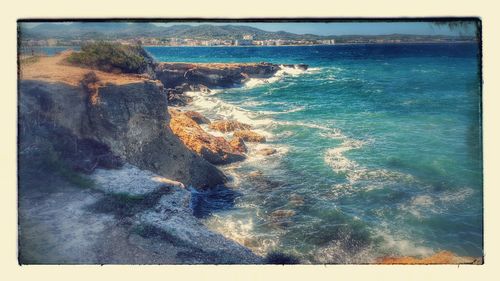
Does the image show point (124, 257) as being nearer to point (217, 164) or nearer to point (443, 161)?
point (217, 164)

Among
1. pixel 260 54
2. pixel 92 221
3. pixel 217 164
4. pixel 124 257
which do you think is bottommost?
pixel 124 257

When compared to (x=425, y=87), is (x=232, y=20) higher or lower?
higher

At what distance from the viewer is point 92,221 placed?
13.2 meters

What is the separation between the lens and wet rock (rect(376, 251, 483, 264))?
13281 mm

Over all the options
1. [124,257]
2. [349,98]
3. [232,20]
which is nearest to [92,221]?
[124,257]

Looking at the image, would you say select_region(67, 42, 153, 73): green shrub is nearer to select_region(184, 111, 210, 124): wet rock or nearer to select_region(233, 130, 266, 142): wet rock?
select_region(184, 111, 210, 124): wet rock

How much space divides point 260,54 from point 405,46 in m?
4.74

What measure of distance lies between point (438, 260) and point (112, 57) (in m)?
11.6

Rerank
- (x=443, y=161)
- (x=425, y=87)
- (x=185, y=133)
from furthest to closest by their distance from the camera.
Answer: (x=185, y=133), (x=425, y=87), (x=443, y=161)

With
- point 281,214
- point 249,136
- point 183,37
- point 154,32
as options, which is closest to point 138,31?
point 154,32

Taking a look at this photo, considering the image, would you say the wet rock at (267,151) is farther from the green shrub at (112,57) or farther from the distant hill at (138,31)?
the green shrub at (112,57)

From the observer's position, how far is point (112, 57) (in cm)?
1502

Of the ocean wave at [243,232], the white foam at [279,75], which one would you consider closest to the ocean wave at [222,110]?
the white foam at [279,75]

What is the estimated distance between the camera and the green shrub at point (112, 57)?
14.6 meters
